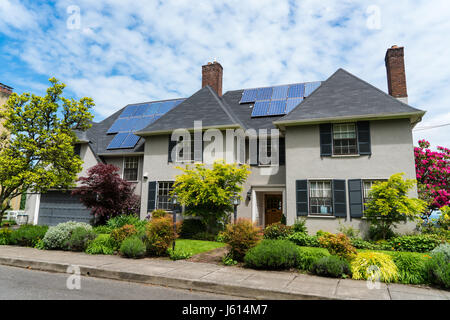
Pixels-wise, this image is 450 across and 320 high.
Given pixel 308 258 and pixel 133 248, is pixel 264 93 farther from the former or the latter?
pixel 133 248

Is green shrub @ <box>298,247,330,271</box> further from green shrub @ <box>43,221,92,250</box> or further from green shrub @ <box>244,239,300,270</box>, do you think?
green shrub @ <box>43,221,92,250</box>

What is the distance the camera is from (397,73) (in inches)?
562

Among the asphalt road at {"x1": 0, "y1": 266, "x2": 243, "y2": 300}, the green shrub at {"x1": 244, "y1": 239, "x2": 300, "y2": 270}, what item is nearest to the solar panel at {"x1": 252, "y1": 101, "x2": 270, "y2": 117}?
the green shrub at {"x1": 244, "y1": 239, "x2": 300, "y2": 270}

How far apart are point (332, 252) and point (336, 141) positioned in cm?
626

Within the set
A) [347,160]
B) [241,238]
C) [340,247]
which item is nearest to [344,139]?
[347,160]

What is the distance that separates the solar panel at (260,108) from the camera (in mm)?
16075

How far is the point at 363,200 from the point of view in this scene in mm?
11758

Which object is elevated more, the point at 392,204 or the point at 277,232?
the point at 392,204

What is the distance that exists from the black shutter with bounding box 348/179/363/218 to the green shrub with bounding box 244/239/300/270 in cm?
513

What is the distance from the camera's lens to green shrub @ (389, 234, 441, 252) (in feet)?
31.2

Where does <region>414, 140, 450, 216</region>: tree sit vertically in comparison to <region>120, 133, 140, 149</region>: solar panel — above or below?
below

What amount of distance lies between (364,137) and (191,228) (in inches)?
340
